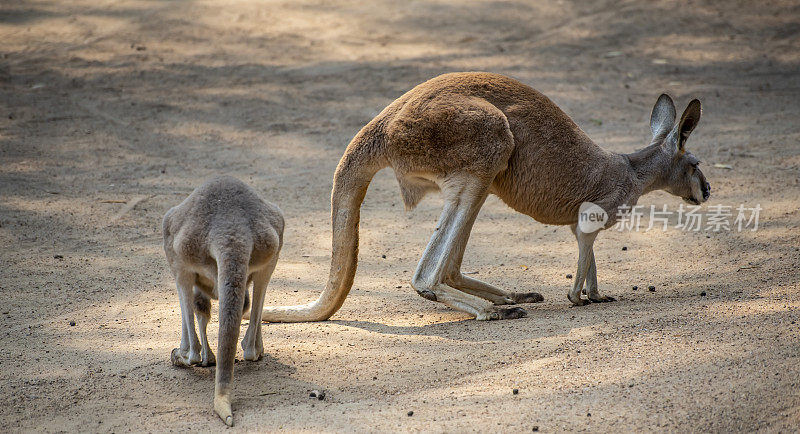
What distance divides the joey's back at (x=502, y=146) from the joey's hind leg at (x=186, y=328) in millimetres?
1418

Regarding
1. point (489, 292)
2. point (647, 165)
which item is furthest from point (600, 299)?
point (647, 165)

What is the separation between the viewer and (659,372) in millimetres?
3459

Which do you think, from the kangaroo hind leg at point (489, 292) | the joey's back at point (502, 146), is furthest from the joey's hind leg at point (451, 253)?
the kangaroo hind leg at point (489, 292)

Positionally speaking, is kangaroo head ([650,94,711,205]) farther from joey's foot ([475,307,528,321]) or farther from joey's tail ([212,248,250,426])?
joey's tail ([212,248,250,426])

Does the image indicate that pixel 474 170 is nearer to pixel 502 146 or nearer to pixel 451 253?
pixel 502 146

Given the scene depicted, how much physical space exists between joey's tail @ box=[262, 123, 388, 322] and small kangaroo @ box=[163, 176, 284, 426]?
69 centimetres

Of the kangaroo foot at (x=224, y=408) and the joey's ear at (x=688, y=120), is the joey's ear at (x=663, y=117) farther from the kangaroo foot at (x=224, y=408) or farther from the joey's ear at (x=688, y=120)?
the kangaroo foot at (x=224, y=408)

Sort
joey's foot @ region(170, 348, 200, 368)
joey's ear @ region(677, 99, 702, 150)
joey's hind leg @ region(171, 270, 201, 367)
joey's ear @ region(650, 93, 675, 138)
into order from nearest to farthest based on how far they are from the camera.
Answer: joey's hind leg @ region(171, 270, 201, 367)
joey's foot @ region(170, 348, 200, 368)
joey's ear @ region(677, 99, 702, 150)
joey's ear @ region(650, 93, 675, 138)

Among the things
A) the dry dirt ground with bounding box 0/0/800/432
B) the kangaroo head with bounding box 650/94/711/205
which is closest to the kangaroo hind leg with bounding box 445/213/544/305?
the dry dirt ground with bounding box 0/0/800/432

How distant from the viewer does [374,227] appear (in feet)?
20.1

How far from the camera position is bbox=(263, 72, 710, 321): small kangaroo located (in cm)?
436

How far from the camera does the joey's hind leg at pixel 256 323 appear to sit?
3.65 metres

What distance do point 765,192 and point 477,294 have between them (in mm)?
2938

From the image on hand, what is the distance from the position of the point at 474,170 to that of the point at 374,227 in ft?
6.24
